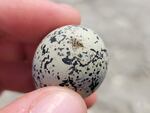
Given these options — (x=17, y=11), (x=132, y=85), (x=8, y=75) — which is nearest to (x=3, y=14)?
(x=17, y=11)

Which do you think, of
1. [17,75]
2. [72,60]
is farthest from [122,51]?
[72,60]

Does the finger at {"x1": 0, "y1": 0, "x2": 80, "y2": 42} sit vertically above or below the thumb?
above

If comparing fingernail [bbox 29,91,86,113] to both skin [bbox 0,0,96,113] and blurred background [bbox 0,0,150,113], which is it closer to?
skin [bbox 0,0,96,113]

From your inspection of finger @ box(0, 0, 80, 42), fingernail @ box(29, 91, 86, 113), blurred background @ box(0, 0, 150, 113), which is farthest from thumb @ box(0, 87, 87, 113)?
blurred background @ box(0, 0, 150, 113)

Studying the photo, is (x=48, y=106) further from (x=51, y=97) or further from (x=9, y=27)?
(x=9, y=27)

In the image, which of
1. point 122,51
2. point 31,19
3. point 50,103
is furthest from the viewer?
point 122,51

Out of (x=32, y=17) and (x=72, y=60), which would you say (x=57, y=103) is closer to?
(x=72, y=60)
